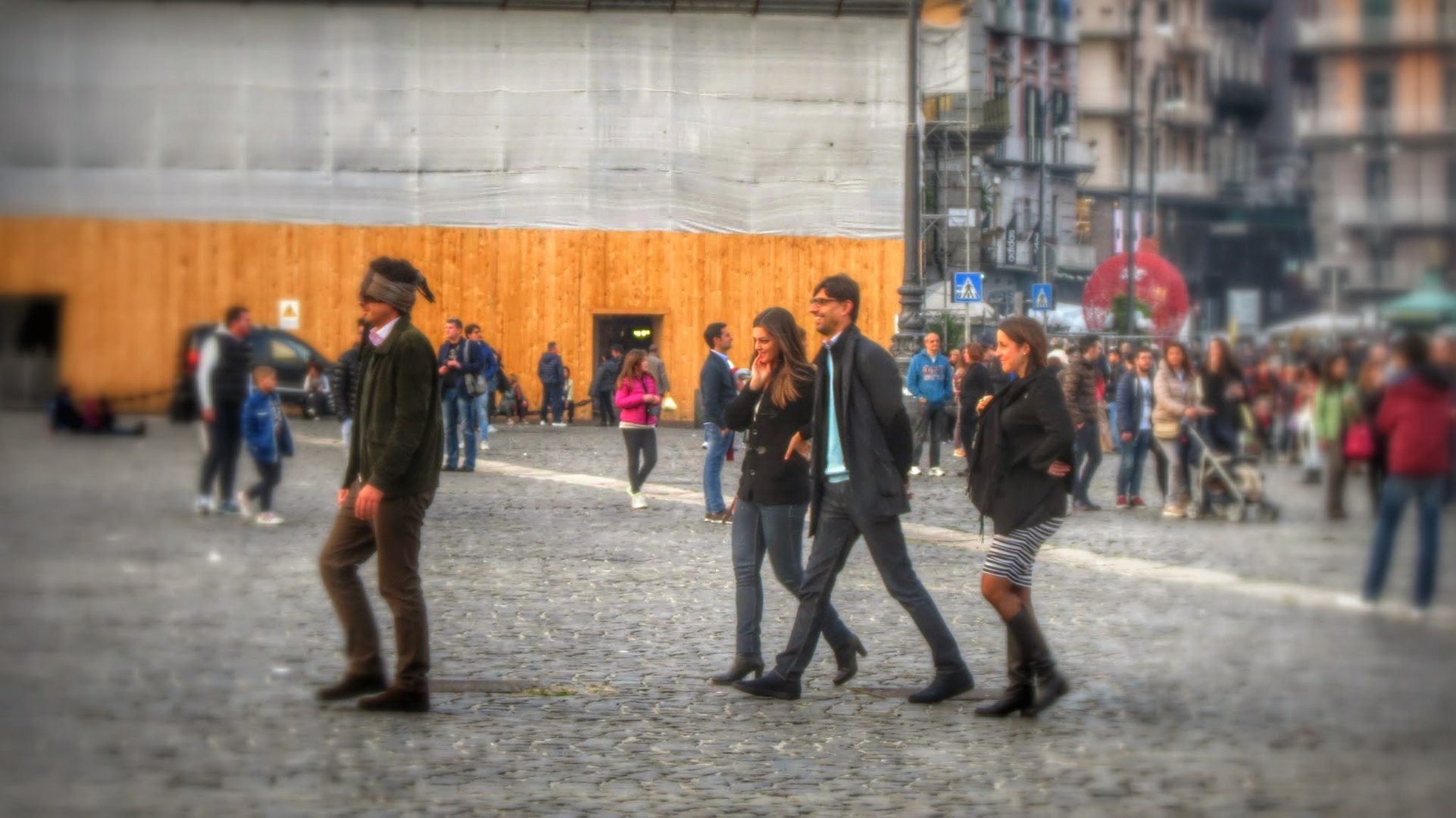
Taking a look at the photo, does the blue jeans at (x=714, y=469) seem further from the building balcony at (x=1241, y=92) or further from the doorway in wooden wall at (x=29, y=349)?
the building balcony at (x=1241, y=92)

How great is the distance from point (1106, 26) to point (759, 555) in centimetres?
570

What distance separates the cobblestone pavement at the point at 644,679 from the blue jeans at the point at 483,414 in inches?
265

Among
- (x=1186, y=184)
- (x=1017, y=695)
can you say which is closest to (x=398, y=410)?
(x=1017, y=695)

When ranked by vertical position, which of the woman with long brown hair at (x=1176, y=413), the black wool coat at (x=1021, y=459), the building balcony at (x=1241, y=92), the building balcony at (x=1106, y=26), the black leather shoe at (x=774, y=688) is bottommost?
the black leather shoe at (x=774, y=688)

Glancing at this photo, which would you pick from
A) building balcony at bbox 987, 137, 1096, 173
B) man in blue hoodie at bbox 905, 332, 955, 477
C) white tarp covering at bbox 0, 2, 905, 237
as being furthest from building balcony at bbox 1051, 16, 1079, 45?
man in blue hoodie at bbox 905, 332, 955, 477

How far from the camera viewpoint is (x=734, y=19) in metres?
3.85

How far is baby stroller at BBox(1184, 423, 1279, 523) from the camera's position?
4.93ft

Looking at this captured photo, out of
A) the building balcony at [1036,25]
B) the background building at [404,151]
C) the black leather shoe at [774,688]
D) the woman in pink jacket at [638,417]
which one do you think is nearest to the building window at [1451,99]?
the building balcony at [1036,25]

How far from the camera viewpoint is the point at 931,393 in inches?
782

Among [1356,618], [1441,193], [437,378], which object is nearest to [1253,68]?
[1441,193]

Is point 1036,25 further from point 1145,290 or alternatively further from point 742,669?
point 742,669

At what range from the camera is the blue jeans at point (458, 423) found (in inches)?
730

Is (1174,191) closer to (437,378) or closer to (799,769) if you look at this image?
(799,769)

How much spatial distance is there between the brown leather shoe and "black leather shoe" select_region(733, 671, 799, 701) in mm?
1222
